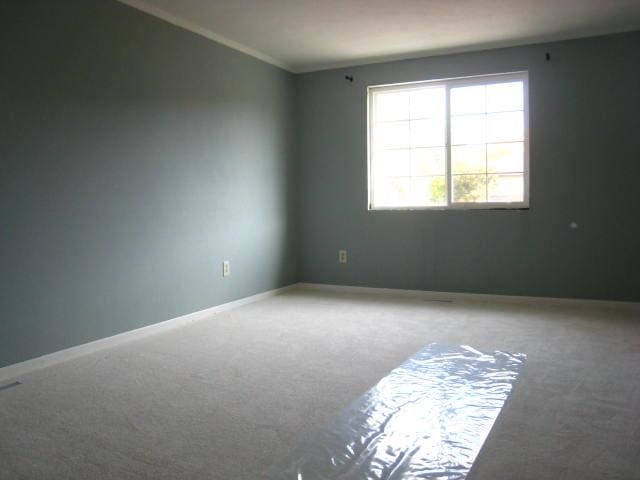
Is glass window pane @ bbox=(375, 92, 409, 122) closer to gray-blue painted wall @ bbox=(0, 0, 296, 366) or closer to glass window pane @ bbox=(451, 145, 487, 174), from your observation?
glass window pane @ bbox=(451, 145, 487, 174)

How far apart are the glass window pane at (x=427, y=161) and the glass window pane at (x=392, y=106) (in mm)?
382

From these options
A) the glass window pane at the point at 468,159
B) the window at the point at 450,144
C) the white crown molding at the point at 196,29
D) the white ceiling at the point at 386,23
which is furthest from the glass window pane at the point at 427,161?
the white crown molding at the point at 196,29

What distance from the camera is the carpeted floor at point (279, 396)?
6.33ft

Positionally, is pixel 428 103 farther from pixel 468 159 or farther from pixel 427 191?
pixel 427 191

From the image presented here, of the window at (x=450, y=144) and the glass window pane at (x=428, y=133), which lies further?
the glass window pane at (x=428, y=133)

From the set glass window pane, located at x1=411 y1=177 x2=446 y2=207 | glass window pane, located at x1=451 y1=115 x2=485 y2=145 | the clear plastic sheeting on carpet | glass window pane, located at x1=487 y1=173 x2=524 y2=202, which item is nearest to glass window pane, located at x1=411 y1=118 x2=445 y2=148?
glass window pane, located at x1=451 y1=115 x2=485 y2=145

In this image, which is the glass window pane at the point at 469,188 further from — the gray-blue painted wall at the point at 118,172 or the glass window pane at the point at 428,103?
the gray-blue painted wall at the point at 118,172

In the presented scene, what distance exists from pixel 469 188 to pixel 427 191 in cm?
40

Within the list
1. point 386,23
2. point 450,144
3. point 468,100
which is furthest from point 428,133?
point 386,23

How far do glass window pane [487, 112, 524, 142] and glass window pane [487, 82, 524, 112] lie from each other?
62 mm

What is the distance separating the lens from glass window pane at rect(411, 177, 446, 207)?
5129 mm

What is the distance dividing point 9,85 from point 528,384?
10.2ft

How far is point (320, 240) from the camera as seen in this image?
563 centimetres

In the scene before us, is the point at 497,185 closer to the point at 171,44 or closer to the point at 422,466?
the point at 171,44
